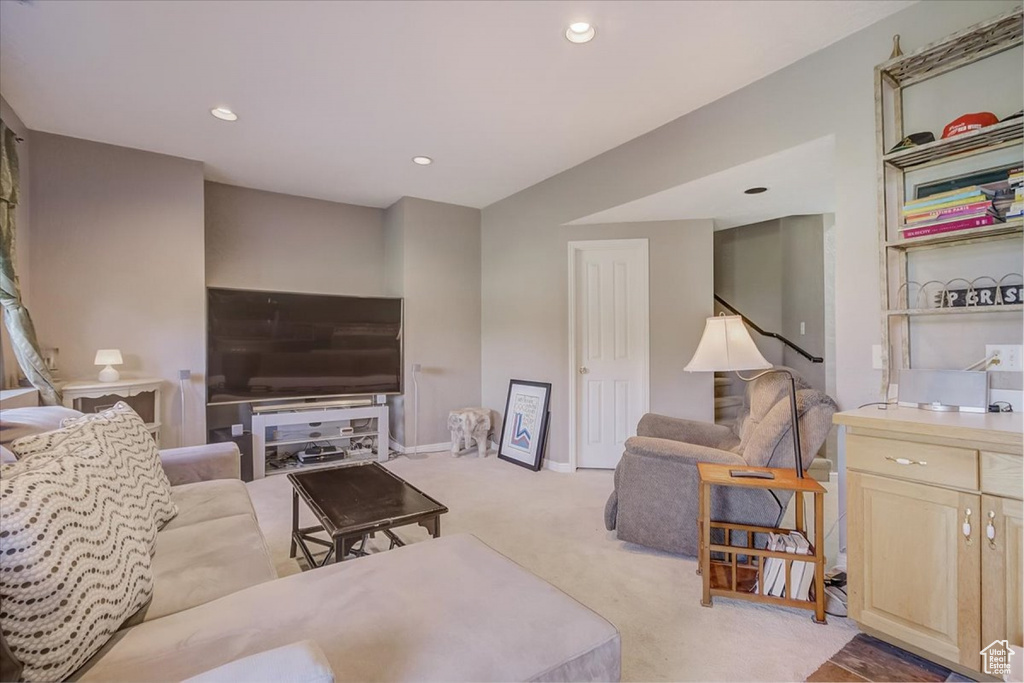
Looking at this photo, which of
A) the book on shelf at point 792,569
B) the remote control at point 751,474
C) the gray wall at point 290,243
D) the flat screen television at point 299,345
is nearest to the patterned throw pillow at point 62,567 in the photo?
the remote control at point 751,474

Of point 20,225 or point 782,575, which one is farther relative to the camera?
point 20,225

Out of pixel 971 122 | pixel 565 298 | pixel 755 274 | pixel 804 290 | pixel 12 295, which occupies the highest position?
pixel 971 122

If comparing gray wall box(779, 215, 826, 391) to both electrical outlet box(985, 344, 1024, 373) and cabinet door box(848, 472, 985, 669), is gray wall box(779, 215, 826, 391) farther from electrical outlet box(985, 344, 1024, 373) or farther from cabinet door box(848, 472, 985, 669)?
cabinet door box(848, 472, 985, 669)

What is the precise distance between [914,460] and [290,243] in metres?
4.89

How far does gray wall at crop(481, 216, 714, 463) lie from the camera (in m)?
3.87

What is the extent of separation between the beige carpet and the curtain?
1.47m

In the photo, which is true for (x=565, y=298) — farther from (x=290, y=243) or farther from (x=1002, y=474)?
(x=1002, y=474)

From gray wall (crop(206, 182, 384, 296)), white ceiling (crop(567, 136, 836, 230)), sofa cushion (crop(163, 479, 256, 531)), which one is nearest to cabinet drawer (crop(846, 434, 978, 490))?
white ceiling (crop(567, 136, 836, 230))

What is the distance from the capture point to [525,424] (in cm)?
431

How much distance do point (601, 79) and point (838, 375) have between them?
196 centimetres

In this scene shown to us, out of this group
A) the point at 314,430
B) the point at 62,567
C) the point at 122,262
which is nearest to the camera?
the point at 62,567

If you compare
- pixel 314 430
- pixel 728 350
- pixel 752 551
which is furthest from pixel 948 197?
pixel 314 430

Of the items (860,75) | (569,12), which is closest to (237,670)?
(569,12)

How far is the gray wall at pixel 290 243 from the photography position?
13.9 ft
